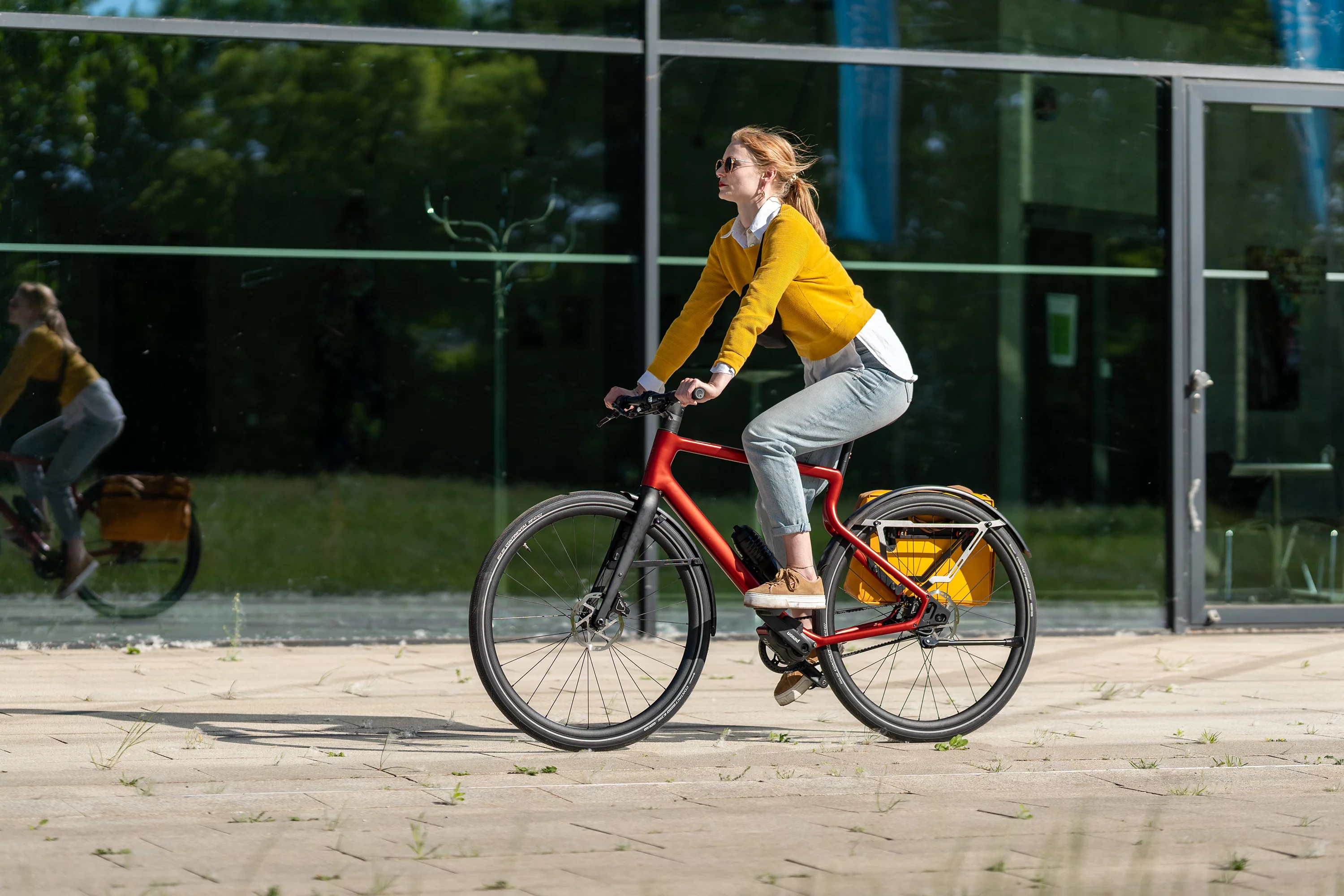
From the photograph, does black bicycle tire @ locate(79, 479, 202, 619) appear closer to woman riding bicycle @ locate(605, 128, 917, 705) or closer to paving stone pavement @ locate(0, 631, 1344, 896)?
paving stone pavement @ locate(0, 631, 1344, 896)

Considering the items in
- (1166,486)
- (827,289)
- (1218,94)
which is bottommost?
(1166,486)

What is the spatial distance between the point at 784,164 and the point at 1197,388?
451cm

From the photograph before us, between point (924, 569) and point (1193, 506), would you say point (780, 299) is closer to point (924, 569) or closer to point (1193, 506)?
point (924, 569)

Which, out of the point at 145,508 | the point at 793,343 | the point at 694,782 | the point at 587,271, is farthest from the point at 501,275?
the point at 694,782

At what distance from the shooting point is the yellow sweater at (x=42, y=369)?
8.16 meters

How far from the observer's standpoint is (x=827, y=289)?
539cm

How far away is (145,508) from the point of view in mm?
8305

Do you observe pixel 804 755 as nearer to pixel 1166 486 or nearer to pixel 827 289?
pixel 827 289

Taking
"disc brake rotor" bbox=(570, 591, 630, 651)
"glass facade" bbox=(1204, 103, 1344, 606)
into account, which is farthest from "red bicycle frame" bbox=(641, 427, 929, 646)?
"glass facade" bbox=(1204, 103, 1344, 606)

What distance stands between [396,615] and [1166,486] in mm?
4056

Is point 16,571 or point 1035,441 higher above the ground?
point 1035,441

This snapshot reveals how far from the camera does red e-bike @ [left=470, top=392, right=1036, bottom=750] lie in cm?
522

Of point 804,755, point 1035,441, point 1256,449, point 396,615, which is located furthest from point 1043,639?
point 804,755

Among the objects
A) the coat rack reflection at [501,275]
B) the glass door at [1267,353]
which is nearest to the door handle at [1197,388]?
the glass door at [1267,353]
